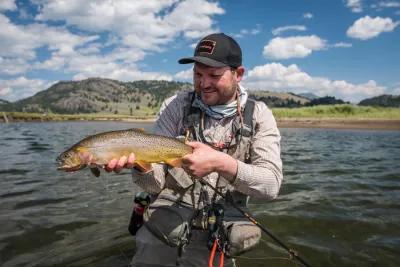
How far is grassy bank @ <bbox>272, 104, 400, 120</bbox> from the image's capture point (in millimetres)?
66438

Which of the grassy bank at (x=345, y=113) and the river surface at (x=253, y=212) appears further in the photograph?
the grassy bank at (x=345, y=113)

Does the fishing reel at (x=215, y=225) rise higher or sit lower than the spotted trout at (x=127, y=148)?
lower

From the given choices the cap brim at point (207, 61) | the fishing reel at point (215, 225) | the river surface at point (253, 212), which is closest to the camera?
the cap brim at point (207, 61)

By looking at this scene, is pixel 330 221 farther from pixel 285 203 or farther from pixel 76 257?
pixel 76 257

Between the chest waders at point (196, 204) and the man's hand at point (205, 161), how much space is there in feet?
3.18

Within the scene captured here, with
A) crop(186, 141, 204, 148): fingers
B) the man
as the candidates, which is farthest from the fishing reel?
crop(186, 141, 204, 148): fingers

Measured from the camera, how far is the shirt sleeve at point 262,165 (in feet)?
14.7

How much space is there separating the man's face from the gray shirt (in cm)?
40

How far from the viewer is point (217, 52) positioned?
4836 millimetres

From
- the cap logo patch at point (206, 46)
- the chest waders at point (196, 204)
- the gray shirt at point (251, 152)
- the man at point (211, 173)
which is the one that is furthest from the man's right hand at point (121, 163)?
the cap logo patch at point (206, 46)

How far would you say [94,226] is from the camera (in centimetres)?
902

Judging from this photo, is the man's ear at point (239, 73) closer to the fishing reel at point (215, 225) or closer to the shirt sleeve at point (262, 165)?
the shirt sleeve at point (262, 165)

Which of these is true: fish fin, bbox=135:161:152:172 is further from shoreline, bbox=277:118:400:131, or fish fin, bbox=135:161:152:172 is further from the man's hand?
shoreline, bbox=277:118:400:131

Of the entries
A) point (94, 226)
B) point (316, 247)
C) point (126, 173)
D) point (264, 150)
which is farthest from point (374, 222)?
point (126, 173)
